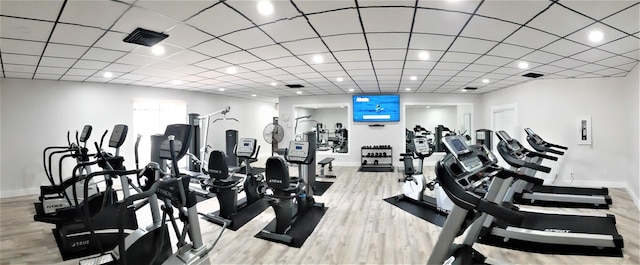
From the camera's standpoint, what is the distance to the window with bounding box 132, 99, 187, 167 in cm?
616

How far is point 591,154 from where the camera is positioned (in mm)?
5004

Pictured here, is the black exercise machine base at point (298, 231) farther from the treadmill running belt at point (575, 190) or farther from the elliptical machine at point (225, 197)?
the treadmill running belt at point (575, 190)

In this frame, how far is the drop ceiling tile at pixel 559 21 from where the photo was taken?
219 centimetres

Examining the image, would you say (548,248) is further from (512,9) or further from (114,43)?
Answer: (114,43)

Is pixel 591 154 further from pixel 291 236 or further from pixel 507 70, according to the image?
pixel 291 236

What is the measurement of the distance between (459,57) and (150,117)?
6786mm

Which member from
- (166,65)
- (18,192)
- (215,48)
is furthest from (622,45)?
(18,192)

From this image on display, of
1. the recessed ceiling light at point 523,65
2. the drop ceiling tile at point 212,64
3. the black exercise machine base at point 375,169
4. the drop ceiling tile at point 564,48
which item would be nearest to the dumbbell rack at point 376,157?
the black exercise machine base at point 375,169

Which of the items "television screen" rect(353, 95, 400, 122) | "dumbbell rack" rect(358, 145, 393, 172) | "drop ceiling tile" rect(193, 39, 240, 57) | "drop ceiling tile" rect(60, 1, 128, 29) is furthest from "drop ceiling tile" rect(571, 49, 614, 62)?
"drop ceiling tile" rect(60, 1, 128, 29)

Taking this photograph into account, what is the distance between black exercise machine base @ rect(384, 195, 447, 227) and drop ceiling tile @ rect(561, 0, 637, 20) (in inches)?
97.6

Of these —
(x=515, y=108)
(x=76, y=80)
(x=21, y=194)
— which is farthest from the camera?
(x=515, y=108)

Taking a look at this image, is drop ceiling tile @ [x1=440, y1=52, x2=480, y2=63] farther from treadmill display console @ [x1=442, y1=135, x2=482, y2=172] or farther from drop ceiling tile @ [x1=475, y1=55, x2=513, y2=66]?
treadmill display console @ [x1=442, y1=135, x2=482, y2=172]

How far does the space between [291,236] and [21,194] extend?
5492mm

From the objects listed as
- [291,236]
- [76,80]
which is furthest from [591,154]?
[76,80]
